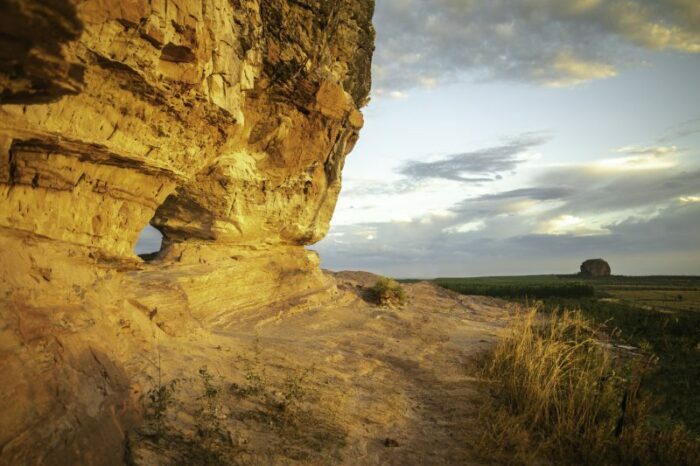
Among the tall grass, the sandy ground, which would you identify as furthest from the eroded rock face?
the tall grass

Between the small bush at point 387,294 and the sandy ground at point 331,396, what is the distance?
528cm

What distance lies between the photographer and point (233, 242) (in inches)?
437

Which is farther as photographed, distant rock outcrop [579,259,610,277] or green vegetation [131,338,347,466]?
distant rock outcrop [579,259,610,277]

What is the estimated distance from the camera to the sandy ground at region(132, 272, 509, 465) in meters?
4.19

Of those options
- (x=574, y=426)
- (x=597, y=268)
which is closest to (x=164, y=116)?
(x=574, y=426)

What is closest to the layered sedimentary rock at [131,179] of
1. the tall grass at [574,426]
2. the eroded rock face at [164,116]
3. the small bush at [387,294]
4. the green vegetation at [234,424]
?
the eroded rock face at [164,116]

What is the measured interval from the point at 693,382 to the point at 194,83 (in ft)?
39.5

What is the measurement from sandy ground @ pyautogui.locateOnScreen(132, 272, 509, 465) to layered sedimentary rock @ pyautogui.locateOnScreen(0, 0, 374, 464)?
2.75 ft

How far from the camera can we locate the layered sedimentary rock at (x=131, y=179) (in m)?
3.19

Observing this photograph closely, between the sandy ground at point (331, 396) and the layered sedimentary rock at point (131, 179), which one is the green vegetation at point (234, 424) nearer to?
the sandy ground at point (331, 396)

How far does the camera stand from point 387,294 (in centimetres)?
1574

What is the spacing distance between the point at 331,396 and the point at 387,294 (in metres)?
10.3

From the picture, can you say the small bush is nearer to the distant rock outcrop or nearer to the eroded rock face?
the eroded rock face

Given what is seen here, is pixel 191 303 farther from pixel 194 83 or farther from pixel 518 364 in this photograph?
pixel 518 364
